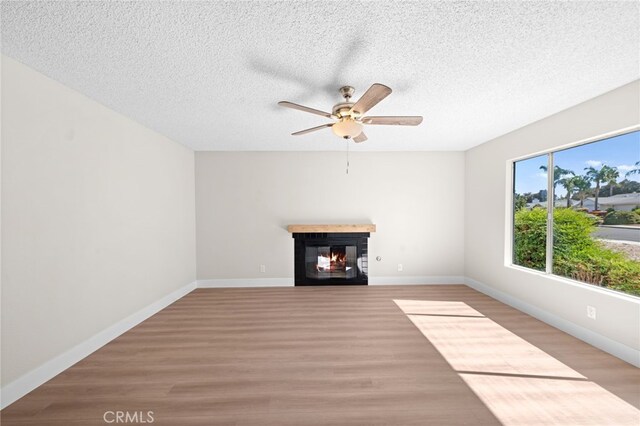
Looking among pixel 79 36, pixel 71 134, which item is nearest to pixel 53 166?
pixel 71 134

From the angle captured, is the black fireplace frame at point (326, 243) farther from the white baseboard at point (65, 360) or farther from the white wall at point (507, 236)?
the white baseboard at point (65, 360)

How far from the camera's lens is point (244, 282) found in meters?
4.66

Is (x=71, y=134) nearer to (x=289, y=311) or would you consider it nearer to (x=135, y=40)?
(x=135, y=40)

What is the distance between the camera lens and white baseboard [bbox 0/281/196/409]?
1803 mm

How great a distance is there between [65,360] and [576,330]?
4760 millimetres

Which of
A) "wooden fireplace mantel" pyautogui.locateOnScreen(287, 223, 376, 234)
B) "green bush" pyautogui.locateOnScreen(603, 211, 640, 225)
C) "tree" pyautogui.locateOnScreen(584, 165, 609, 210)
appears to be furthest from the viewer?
"wooden fireplace mantel" pyautogui.locateOnScreen(287, 223, 376, 234)

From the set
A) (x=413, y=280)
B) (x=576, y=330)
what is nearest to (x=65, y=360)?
(x=413, y=280)

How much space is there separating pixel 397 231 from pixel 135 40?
4.27m

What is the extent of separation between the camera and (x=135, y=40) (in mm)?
1634

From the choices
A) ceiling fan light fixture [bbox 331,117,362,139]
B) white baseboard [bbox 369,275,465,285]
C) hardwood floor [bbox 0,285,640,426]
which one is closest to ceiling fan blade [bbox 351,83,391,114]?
ceiling fan light fixture [bbox 331,117,362,139]

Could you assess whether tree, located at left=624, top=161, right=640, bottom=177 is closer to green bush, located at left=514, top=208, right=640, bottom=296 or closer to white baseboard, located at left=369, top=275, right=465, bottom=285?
green bush, located at left=514, top=208, right=640, bottom=296

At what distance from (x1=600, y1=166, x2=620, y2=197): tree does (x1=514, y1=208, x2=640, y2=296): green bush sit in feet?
1.22

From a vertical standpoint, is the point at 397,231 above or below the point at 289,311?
above

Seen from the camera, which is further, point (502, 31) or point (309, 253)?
point (309, 253)
